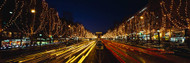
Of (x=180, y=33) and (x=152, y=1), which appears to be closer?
(x=180, y=33)

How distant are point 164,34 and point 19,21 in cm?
4708

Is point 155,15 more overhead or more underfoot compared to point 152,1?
more underfoot

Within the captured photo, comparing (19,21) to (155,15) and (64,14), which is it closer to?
(64,14)

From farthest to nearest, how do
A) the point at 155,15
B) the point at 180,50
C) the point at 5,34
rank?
the point at 155,15 → the point at 5,34 → the point at 180,50

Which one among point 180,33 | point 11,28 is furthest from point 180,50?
point 11,28

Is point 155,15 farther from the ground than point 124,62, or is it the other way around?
point 155,15

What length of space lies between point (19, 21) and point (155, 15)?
4686 cm

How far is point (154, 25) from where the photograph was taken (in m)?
50.2

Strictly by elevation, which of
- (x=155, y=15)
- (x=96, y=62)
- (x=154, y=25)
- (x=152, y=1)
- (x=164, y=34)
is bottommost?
(x=96, y=62)

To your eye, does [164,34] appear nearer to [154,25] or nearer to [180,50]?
[154,25]

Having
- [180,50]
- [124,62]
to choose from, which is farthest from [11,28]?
[180,50]

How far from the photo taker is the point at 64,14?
63.8 m

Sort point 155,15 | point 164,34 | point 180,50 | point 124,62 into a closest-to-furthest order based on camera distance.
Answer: point 124,62 → point 180,50 → point 164,34 → point 155,15

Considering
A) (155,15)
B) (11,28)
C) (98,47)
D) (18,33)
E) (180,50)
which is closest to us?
(180,50)
